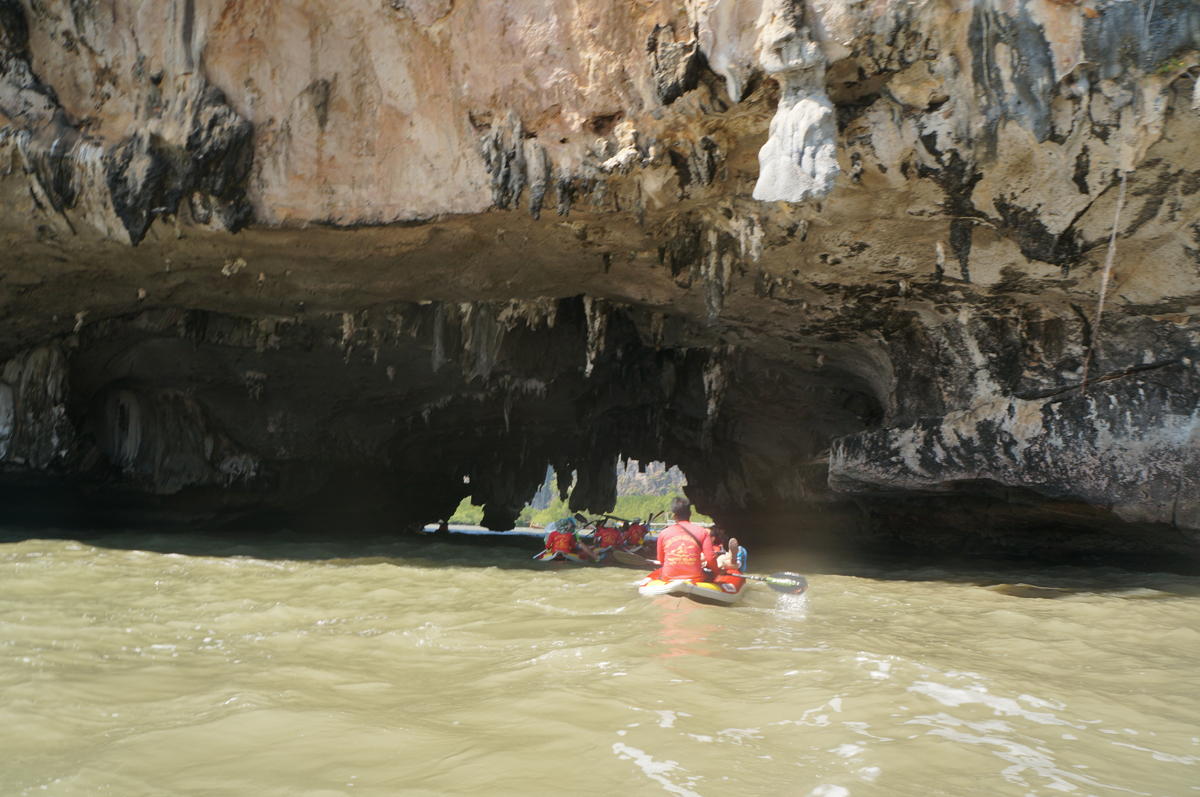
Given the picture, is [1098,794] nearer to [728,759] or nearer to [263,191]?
[728,759]

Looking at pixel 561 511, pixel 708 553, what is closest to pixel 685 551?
pixel 708 553

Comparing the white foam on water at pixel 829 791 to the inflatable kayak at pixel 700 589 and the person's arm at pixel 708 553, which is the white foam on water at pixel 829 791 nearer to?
the inflatable kayak at pixel 700 589

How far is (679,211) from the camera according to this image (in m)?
8.31

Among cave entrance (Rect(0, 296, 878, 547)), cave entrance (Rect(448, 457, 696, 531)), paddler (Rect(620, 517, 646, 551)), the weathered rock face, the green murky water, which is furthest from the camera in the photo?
cave entrance (Rect(448, 457, 696, 531))

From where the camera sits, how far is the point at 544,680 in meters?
4.03

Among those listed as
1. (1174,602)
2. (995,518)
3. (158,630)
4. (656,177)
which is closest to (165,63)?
(656,177)

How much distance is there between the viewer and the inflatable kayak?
23.4 feet

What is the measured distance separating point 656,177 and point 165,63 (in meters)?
5.28

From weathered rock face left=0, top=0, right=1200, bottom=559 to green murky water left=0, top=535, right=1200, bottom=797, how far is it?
10.1 ft

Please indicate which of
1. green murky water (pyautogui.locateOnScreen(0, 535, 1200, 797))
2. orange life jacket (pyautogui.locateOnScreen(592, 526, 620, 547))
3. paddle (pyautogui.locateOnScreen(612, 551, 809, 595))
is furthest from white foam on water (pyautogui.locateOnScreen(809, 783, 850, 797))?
orange life jacket (pyautogui.locateOnScreen(592, 526, 620, 547))

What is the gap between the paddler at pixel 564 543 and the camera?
505 inches

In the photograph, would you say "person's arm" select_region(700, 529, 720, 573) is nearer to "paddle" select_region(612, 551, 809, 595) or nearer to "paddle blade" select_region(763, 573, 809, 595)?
"paddle" select_region(612, 551, 809, 595)

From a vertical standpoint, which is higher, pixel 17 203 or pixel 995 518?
pixel 17 203

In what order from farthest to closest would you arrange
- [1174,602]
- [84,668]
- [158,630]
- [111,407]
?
[111,407], [1174,602], [158,630], [84,668]
